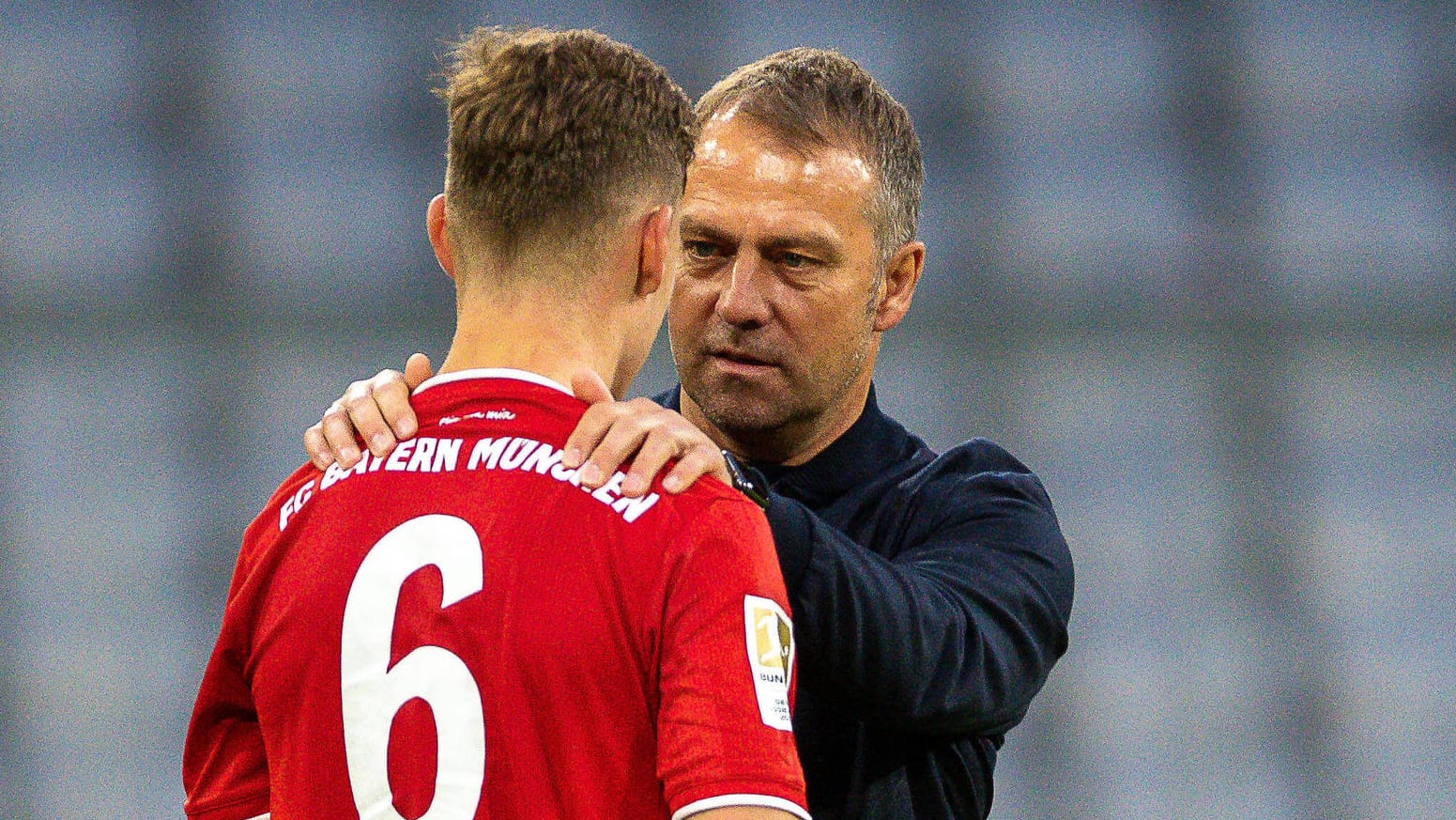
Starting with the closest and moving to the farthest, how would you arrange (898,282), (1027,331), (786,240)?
(786,240), (898,282), (1027,331)

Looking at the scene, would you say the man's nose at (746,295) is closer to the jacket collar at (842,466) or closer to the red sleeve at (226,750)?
the jacket collar at (842,466)

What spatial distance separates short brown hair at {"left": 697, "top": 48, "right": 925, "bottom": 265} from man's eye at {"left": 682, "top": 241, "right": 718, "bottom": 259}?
20cm

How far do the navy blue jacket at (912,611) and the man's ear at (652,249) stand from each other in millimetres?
326

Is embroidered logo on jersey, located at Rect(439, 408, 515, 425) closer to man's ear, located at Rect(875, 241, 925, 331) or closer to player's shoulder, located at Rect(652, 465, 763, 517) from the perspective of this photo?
player's shoulder, located at Rect(652, 465, 763, 517)

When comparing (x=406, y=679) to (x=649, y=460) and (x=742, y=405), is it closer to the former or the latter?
(x=649, y=460)

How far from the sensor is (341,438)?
166cm

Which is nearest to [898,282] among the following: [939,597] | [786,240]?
[786,240]

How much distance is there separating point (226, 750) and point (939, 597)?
2.85 ft

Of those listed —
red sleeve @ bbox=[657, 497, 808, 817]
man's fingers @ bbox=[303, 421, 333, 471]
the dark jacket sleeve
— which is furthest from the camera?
the dark jacket sleeve

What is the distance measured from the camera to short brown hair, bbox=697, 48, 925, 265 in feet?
8.00

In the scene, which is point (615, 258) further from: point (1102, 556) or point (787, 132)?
point (1102, 556)

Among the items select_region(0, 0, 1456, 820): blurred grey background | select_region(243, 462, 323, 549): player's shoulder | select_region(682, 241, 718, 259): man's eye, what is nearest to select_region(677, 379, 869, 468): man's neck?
select_region(682, 241, 718, 259): man's eye

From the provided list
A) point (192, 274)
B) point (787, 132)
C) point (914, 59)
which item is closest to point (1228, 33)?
point (914, 59)

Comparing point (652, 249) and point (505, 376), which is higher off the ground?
point (652, 249)
